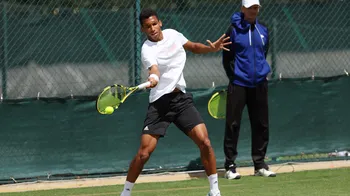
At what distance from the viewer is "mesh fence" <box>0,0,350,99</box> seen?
31.7ft

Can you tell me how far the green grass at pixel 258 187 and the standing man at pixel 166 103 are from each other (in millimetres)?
851

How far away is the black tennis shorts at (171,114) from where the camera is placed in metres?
7.75

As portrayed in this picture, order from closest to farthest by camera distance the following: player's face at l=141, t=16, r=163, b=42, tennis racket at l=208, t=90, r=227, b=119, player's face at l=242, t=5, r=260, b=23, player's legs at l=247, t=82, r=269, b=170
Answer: player's face at l=141, t=16, r=163, b=42 < player's face at l=242, t=5, r=260, b=23 < player's legs at l=247, t=82, r=269, b=170 < tennis racket at l=208, t=90, r=227, b=119

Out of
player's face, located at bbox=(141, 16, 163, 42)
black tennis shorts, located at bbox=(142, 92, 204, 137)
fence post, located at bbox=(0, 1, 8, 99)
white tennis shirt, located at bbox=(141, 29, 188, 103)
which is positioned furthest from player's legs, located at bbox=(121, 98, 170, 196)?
fence post, located at bbox=(0, 1, 8, 99)

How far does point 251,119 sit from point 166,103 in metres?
2.38

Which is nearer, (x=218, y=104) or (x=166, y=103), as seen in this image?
(x=166, y=103)

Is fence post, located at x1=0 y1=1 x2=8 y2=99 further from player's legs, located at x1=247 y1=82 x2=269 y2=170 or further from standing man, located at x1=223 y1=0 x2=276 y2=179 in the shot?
player's legs, located at x1=247 y1=82 x2=269 y2=170

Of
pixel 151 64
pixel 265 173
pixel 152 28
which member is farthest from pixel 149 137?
pixel 265 173

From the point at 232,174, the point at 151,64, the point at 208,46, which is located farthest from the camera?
the point at 232,174

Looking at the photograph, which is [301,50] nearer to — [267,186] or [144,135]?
[267,186]

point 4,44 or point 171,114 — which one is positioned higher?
point 4,44

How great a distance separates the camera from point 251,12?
9.51 m

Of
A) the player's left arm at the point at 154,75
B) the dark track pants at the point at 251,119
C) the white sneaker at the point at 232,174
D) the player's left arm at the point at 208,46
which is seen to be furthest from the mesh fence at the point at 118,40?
the player's left arm at the point at 154,75

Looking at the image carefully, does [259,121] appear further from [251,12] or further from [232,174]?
[251,12]
